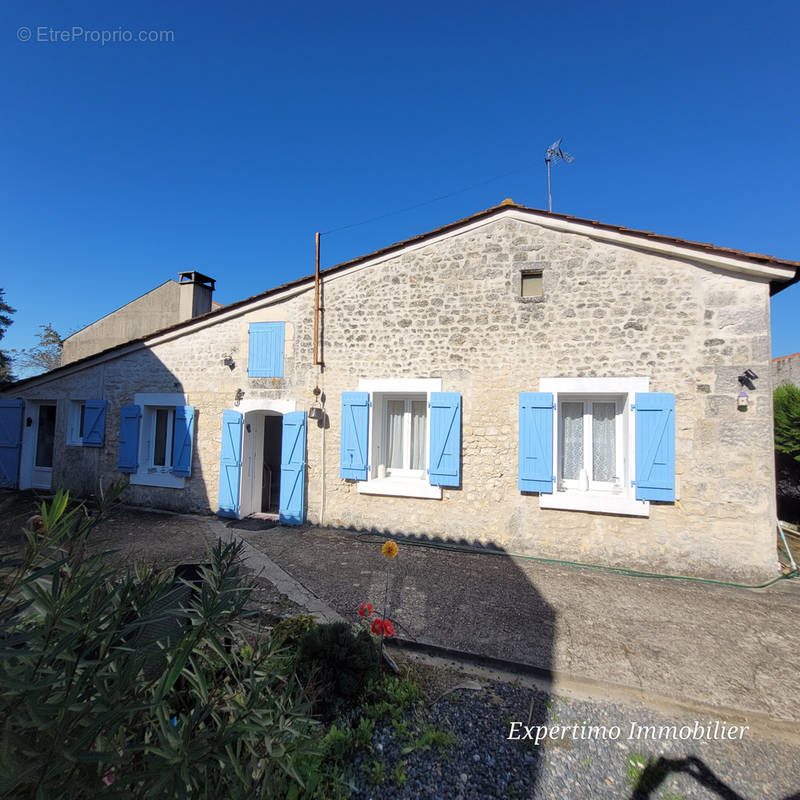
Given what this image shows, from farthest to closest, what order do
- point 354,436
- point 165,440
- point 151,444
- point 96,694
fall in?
point 165,440 < point 151,444 < point 354,436 < point 96,694

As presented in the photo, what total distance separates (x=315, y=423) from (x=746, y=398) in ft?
19.6

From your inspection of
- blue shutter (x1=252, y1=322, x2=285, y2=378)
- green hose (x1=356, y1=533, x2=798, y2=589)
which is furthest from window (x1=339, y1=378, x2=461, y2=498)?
blue shutter (x1=252, y1=322, x2=285, y2=378)

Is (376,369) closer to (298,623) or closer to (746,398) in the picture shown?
(298,623)

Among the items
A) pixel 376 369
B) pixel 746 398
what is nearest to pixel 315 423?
pixel 376 369

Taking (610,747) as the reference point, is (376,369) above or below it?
above

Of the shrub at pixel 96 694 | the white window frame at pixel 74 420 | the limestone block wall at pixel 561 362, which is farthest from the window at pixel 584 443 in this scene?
the white window frame at pixel 74 420

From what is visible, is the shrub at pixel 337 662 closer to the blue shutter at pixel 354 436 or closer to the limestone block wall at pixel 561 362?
the limestone block wall at pixel 561 362

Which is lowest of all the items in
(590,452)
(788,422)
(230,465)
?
(230,465)

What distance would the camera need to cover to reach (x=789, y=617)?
13.1 ft

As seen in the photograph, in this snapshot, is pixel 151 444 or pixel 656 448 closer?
pixel 656 448

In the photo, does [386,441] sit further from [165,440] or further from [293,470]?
[165,440]

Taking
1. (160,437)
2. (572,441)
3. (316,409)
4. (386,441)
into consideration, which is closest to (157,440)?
(160,437)

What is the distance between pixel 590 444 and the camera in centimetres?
574

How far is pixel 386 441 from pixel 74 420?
684cm
